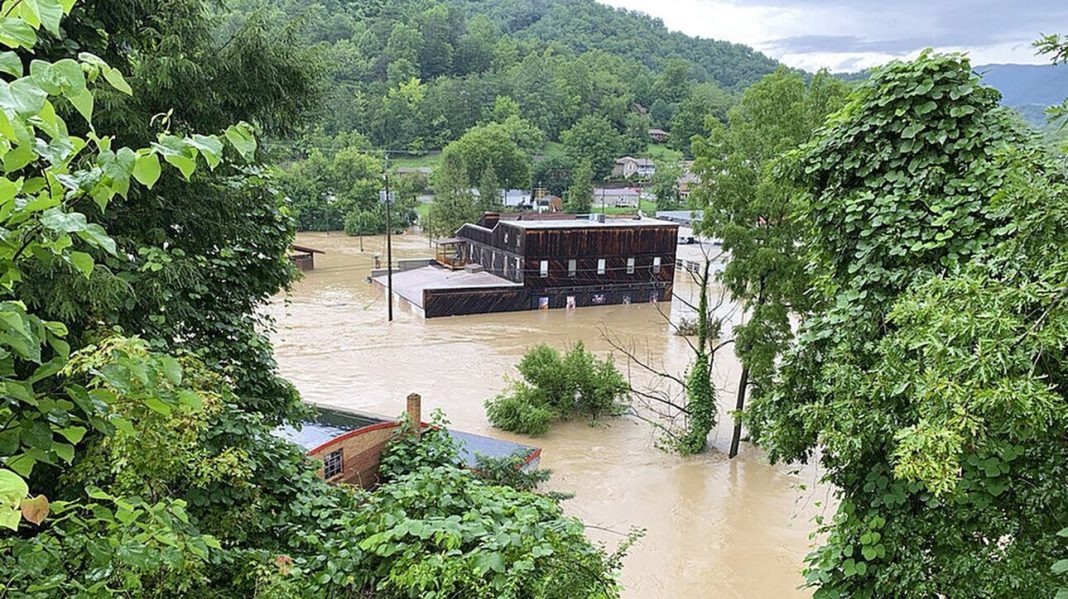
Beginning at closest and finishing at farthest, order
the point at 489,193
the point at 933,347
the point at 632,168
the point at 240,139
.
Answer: the point at 240,139
the point at 933,347
the point at 489,193
the point at 632,168

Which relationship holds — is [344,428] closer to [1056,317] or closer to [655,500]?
[655,500]

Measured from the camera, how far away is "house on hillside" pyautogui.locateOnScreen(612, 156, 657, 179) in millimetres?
71750

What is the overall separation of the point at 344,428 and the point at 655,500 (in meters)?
5.98

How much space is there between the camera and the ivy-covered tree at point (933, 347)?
10.8 feet

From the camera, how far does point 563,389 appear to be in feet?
52.8

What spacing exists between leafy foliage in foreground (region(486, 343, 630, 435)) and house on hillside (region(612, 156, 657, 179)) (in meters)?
57.6

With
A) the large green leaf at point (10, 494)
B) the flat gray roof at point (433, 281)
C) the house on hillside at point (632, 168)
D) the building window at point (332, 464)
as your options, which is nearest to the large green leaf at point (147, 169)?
the large green leaf at point (10, 494)

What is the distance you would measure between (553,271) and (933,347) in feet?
80.4

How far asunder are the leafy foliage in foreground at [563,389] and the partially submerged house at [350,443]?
12.8 ft

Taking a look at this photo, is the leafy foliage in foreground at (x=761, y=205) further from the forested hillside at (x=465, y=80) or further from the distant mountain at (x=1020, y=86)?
the forested hillside at (x=465, y=80)

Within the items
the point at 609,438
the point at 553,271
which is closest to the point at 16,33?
the point at 609,438

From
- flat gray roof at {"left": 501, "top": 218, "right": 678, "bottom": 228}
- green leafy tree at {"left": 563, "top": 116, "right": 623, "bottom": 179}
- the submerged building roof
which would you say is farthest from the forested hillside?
the submerged building roof

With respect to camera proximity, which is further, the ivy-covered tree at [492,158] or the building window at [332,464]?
the ivy-covered tree at [492,158]

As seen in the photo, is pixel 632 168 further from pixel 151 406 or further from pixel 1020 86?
pixel 151 406
